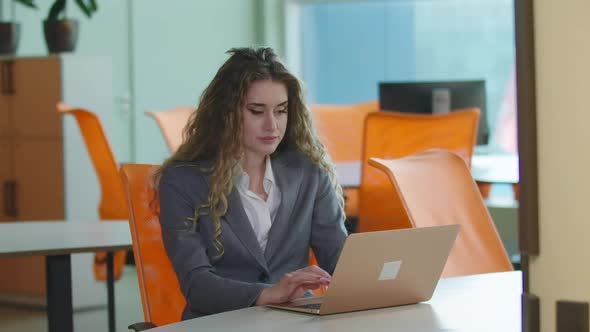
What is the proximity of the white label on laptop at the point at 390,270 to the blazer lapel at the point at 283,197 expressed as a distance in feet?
2.15

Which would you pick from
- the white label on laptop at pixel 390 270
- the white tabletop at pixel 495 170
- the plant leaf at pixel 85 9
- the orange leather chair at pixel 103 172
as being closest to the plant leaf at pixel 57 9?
the plant leaf at pixel 85 9

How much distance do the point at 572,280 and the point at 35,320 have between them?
485 cm

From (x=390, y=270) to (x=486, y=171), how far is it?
292 cm

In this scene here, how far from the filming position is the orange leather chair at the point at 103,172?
14.4 ft

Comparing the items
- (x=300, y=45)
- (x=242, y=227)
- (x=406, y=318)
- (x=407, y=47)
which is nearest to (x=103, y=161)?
(x=242, y=227)

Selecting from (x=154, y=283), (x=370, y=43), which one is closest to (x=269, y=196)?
Result: (x=154, y=283)

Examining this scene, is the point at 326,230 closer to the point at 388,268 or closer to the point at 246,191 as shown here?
the point at 246,191

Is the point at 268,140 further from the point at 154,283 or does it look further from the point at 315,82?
the point at 315,82

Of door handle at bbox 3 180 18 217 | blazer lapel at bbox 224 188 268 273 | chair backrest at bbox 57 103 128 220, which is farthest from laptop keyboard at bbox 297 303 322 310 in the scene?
door handle at bbox 3 180 18 217

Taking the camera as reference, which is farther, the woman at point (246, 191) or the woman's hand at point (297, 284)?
the woman at point (246, 191)

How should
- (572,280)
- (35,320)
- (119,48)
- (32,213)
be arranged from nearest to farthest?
(572,280) < (35,320) < (32,213) < (119,48)

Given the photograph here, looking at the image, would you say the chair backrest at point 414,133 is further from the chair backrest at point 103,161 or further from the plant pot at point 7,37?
the plant pot at point 7,37

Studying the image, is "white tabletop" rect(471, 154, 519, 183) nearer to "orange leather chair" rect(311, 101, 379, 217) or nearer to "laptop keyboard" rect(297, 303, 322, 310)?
"orange leather chair" rect(311, 101, 379, 217)

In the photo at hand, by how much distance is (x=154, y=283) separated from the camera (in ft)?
7.61
